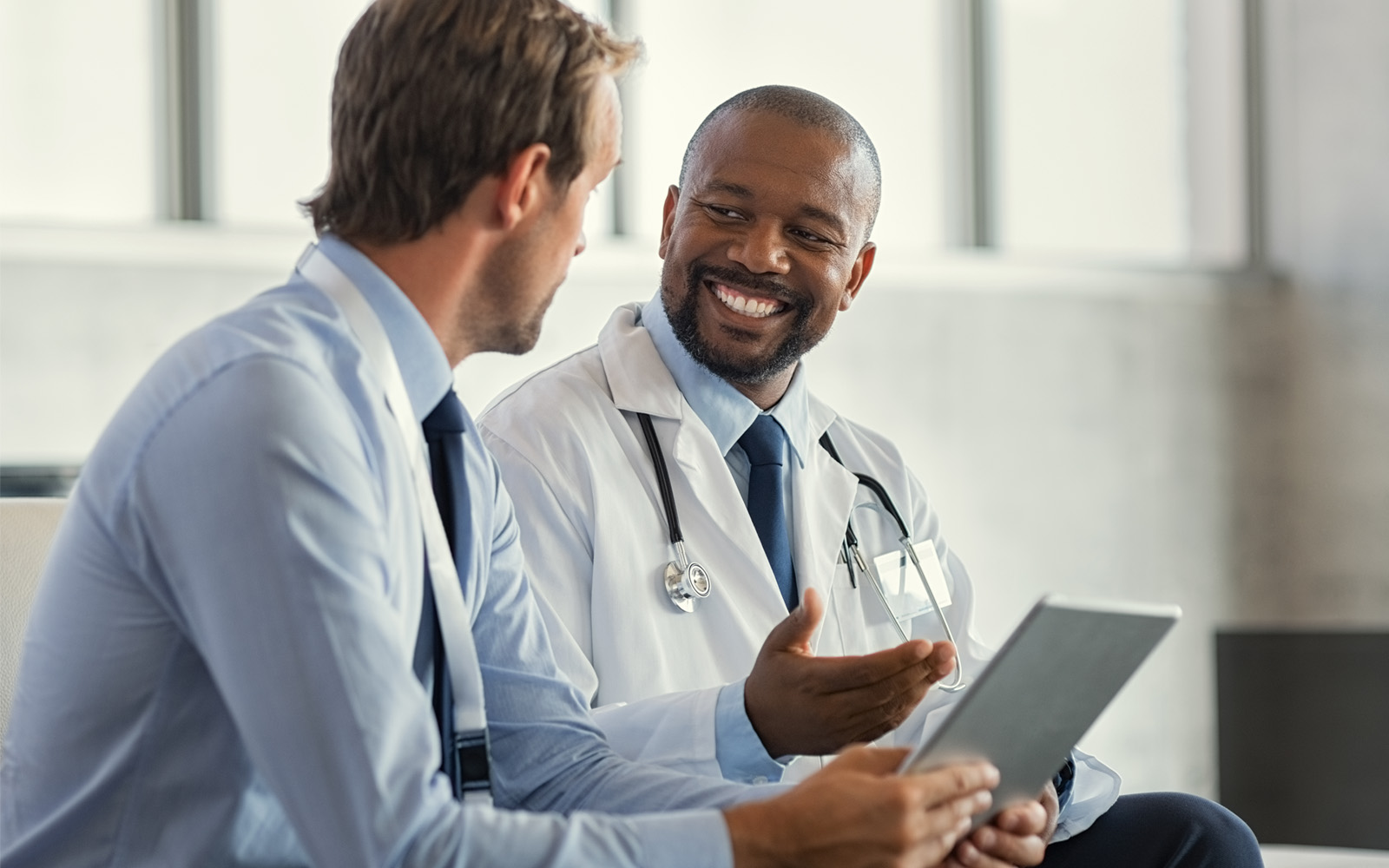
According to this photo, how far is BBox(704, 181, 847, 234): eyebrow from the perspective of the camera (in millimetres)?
2090

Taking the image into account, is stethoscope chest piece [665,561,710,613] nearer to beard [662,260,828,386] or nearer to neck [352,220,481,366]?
beard [662,260,828,386]

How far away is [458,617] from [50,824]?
0.32 m

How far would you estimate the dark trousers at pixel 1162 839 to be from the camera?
1.70 m

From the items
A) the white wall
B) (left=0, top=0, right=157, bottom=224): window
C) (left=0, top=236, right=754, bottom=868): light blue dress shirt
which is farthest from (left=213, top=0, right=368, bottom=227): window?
(left=0, top=236, right=754, bottom=868): light blue dress shirt

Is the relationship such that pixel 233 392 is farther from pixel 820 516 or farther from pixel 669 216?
pixel 669 216

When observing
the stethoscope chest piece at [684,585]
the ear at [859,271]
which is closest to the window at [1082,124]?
the ear at [859,271]

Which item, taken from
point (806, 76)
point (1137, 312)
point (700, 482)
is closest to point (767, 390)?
point (700, 482)

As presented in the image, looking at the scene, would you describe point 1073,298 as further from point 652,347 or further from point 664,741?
point 664,741

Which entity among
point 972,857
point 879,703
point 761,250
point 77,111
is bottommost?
point 972,857

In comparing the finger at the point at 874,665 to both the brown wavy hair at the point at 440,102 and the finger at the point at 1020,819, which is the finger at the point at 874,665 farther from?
the brown wavy hair at the point at 440,102

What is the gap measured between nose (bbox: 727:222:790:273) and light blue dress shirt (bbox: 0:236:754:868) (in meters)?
0.98

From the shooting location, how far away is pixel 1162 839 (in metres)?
1.73

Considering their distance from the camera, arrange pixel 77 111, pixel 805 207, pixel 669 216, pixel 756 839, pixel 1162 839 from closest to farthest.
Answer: pixel 756 839 → pixel 1162 839 → pixel 805 207 → pixel 669 216 → pixel 77 111

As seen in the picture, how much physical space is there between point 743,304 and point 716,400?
0.47 ft
